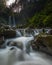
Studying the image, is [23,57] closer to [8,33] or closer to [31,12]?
[8,33]

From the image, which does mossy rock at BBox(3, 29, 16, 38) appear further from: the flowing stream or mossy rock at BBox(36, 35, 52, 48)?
mossy rock at BBox(36, 35, 52, 48)

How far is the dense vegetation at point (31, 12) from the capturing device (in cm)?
2098

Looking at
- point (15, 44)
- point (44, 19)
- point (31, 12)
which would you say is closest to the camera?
point (15, 44)

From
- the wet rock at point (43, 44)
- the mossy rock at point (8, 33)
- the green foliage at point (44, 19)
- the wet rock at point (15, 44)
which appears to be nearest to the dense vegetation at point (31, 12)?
the green foliage at point (44, 19)

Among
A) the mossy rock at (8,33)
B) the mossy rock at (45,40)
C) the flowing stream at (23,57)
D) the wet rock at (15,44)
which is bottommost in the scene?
the flowing stream at (23,57)

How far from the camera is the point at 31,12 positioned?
942 inches

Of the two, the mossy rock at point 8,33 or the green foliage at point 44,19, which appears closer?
the mossy rock at point 8,33

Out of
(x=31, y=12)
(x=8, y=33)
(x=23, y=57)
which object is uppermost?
(x=31, y=12)

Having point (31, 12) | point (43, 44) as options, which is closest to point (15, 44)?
point (43, 44)

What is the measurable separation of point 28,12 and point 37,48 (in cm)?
1419

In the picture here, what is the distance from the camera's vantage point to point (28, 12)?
23.9 metres

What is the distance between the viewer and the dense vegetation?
21.0 metres

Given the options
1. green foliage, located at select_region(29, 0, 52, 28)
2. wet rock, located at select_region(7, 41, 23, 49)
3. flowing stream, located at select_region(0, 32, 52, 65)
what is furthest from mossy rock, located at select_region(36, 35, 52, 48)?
green foliage, located at select_region(29, 0, 52, 28)

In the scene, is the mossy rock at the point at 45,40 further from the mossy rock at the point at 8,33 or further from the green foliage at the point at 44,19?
the green foliage at the point at 44,19
